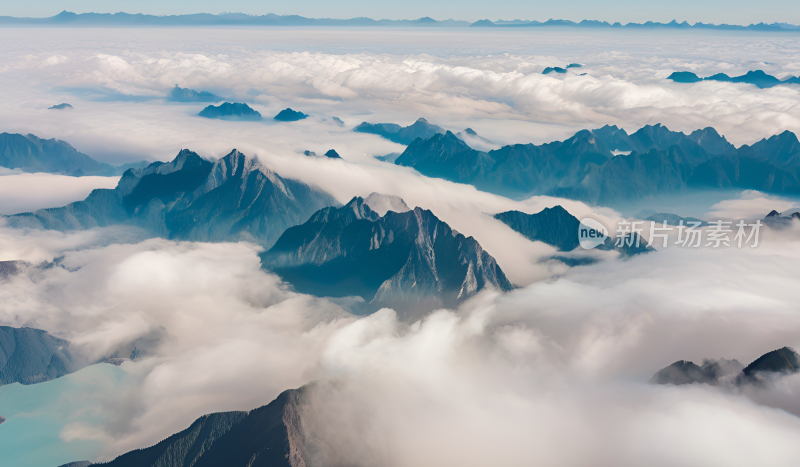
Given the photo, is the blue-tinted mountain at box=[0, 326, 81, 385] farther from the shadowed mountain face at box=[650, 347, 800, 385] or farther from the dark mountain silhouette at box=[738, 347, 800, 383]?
the dark mountain silhouette at box=[738, 347, 800, 383]

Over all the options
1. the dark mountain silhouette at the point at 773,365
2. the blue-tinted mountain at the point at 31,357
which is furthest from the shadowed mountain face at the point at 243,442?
the dark mountain silhouette at the point at 773,365

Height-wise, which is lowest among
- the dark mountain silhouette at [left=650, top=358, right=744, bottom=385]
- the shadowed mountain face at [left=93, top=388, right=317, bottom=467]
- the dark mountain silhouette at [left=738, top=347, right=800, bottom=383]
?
the shadowed mountain face at [left=93, top=388, right=317, bottom=467]

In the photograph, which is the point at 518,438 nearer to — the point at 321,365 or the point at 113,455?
the point at 321,365

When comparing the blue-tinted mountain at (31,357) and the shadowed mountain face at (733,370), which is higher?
the shadowed mountain face at (733,370)

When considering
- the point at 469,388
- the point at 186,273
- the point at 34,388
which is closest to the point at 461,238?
the point at 469,388

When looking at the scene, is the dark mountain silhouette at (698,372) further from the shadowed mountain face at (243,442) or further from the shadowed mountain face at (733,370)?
the shadowed mountain face at (243,442)

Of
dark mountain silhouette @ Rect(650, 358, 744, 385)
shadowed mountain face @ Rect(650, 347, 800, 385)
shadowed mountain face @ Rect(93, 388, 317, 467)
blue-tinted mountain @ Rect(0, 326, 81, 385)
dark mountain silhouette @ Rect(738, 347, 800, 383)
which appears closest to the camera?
dark mountain silhouette @ Rect(738, 347, 800, 383)

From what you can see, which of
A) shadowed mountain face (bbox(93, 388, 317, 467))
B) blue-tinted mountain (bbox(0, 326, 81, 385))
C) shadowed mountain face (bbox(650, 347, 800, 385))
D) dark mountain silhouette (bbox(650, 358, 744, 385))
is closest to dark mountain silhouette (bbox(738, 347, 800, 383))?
shadowed mountain face (bbox(650, 347, 800, 385))
